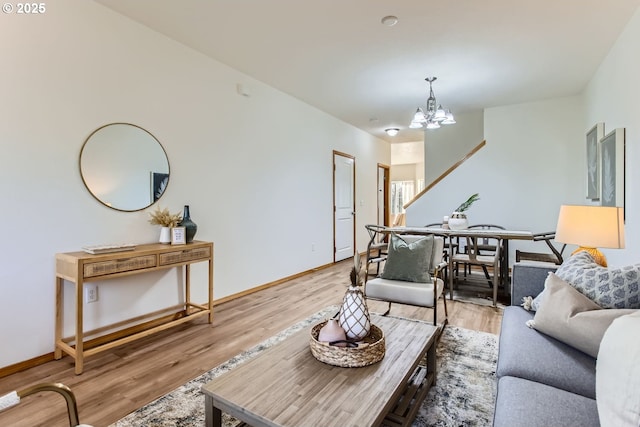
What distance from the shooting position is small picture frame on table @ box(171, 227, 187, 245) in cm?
296

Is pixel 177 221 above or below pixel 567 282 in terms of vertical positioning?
above

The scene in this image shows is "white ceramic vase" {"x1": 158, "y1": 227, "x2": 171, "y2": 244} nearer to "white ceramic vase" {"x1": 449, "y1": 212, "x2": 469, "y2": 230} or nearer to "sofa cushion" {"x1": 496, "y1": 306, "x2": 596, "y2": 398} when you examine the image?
"sofa cushion" {"x1": 496, "y1": 306, "x2": 596, "y2": 398}

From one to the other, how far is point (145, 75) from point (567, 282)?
353 cm

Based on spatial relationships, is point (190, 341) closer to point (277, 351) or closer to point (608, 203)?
point (277, 351)

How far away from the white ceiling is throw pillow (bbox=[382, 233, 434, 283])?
1.94m

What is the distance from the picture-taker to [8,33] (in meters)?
2.21

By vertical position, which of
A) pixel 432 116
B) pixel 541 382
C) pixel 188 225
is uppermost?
pixel 432 116

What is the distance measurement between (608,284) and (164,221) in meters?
3.11

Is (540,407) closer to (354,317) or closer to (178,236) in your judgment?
(354,317)

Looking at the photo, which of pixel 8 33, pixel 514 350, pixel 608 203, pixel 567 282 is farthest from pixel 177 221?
pixel 608 203

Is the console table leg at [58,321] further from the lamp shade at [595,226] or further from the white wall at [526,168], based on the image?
the white wall at [526,168]

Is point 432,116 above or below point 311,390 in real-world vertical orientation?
above

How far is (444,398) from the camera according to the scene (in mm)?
1914

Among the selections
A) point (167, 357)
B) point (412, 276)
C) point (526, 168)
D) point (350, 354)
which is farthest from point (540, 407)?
point (526, 168)
